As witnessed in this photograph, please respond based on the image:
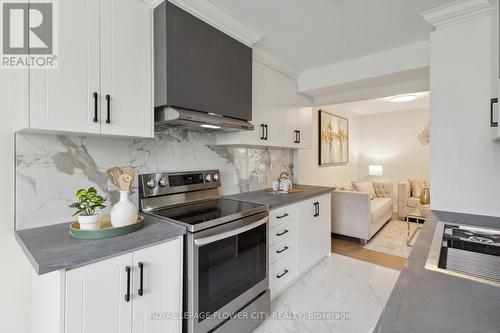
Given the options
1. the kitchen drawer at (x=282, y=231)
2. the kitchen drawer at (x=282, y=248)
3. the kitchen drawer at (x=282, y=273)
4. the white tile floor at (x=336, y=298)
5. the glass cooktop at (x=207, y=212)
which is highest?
the glass cooktop at (x=207, y=212)

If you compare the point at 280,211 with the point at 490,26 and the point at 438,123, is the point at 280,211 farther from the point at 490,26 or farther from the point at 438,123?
the point at 490,26

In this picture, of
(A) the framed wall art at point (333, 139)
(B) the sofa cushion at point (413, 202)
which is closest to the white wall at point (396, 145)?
(B) the sofa cushion at point (413, 202)

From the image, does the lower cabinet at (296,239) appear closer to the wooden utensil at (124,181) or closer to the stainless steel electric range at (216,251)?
the stainless steel electric range at (216,251)

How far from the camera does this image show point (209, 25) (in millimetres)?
1754

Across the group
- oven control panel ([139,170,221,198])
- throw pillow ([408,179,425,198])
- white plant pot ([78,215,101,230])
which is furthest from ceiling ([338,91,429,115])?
white plant pot ([78,215,101,230])

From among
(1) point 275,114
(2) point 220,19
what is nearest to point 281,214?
(1) point 275,114

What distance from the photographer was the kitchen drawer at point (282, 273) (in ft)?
7.01

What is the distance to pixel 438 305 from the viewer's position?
64cm

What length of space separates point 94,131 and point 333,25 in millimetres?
1956

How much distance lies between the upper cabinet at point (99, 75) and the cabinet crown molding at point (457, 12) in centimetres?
202

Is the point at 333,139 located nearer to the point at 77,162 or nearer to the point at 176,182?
the point at 176,182

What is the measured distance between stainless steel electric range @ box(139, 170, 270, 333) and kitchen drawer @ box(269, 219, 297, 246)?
227 millimetres

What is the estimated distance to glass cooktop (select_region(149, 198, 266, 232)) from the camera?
1.44 m

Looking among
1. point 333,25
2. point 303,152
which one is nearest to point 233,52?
point 333,25
